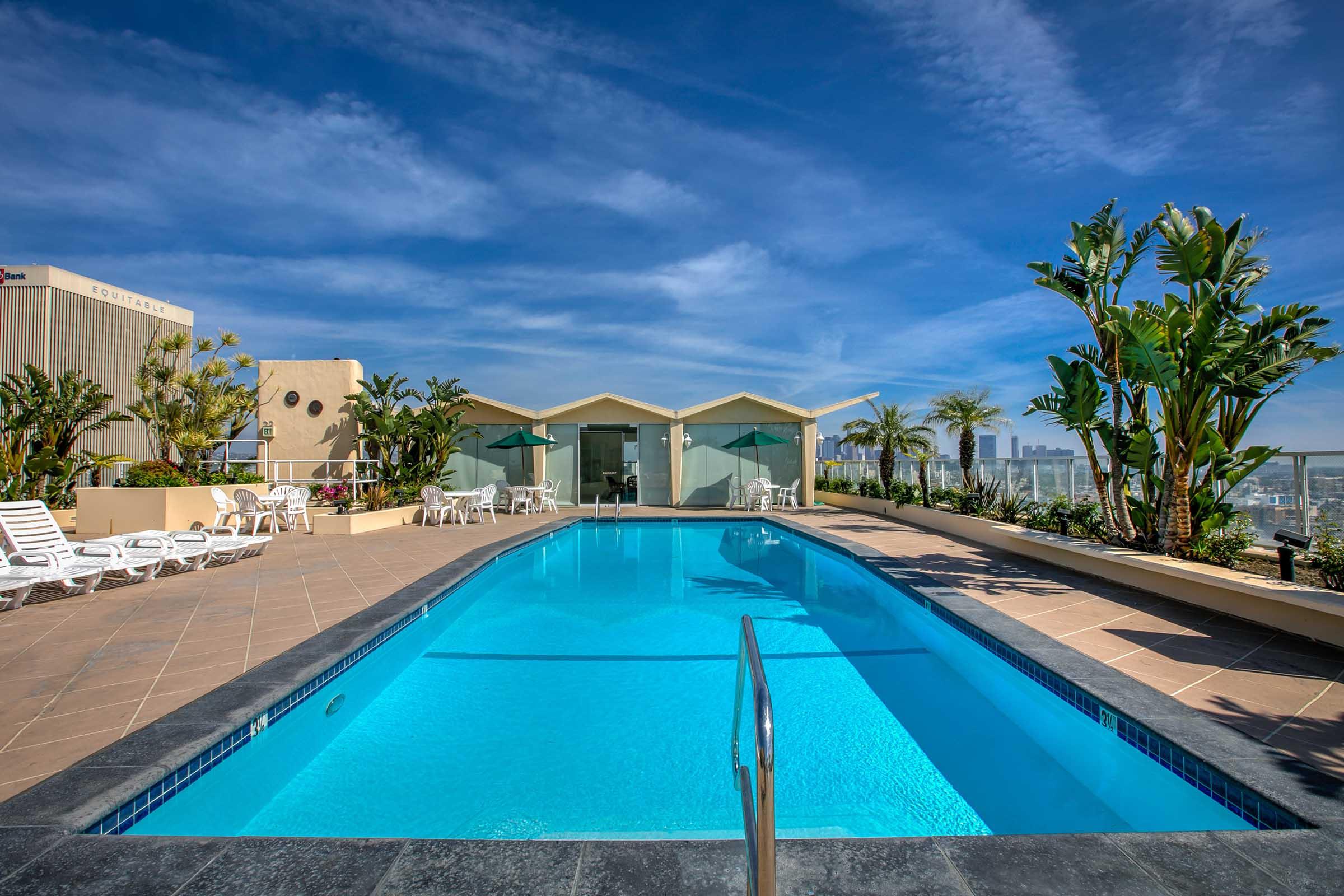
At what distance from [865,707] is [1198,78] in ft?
34.7

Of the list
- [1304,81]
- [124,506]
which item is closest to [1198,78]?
[1304,81]

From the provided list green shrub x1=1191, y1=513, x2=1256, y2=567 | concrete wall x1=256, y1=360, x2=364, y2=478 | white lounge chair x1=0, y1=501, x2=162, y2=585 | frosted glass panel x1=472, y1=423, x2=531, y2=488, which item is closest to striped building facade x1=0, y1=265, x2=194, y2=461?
concrete wall x1=256, y1=360, x2=364, y2=478

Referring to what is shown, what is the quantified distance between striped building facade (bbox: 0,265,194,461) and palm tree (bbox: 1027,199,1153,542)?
41361 millimetres

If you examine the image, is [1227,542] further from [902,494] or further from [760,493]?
[760,493]

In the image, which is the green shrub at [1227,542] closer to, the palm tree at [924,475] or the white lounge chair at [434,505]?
the palm tree at [924,475]

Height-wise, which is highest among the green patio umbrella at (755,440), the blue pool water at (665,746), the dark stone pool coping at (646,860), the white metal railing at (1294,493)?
the green patio umbrella at (755,440)

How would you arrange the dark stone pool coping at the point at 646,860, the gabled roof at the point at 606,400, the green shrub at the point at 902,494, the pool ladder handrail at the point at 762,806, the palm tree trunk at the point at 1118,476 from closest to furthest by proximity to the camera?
the pool ladder handrail at the point at 762,806 → the dark stone pool coping at the point at 646,860 → the palm tree trunk at the point at 1118,476 → the green shrub at the point at 902,494 → the gabled roof at the point at 606,400

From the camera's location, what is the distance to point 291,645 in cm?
411

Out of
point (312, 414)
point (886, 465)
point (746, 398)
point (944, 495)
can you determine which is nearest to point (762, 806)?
point (944, 495)

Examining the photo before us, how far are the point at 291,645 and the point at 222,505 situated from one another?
7.42m

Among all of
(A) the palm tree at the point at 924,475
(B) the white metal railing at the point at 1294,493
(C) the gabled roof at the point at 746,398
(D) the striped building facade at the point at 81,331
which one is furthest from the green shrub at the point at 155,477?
(D) the striped building facade at the point at 81,331

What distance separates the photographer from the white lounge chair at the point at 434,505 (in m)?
12.5

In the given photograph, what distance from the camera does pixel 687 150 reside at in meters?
13.6

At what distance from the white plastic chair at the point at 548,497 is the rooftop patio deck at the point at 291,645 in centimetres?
792
